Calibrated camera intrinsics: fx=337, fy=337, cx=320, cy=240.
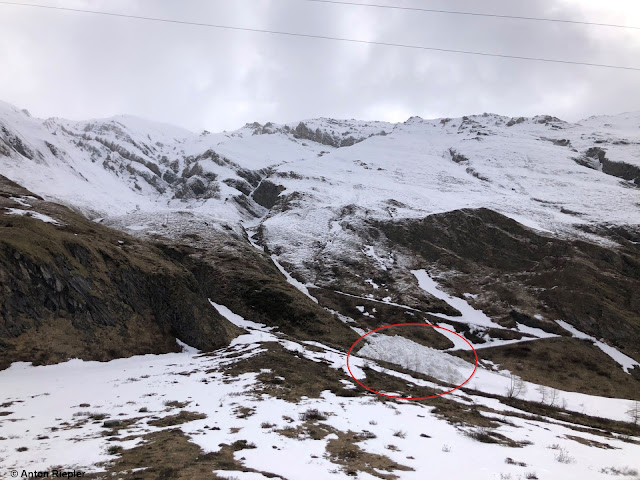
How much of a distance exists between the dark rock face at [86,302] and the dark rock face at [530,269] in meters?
67.8

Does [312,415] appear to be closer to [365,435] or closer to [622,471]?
[365,435]

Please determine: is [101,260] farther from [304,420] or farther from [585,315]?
[585,315]

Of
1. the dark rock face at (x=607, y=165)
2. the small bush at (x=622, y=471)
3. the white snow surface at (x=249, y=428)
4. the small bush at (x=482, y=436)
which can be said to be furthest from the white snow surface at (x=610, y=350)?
the dark rock face at (x=607, y=165)

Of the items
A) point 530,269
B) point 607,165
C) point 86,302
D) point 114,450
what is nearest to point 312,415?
point 114,450

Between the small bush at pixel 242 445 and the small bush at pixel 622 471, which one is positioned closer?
the small bush at pixel 622 471

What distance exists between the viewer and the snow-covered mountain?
13039mm

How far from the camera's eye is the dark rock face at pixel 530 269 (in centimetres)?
7206

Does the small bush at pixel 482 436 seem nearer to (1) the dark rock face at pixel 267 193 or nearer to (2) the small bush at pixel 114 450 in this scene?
(2) the small bush at pixel 114 450

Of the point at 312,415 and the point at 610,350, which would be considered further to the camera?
the point at 610,350

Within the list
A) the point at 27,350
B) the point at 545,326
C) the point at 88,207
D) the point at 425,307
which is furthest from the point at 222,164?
the point at 27,350

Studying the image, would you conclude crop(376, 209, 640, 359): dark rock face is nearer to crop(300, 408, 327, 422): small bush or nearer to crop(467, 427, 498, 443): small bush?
crop(467, 427, 498, 443): small bush

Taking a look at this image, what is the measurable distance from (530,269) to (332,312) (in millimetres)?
60889

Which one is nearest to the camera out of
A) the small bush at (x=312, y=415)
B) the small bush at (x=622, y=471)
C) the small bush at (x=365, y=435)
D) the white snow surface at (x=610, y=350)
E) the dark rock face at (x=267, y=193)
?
the small bush at (x=622, y=471)

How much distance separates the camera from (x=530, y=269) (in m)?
93.2
